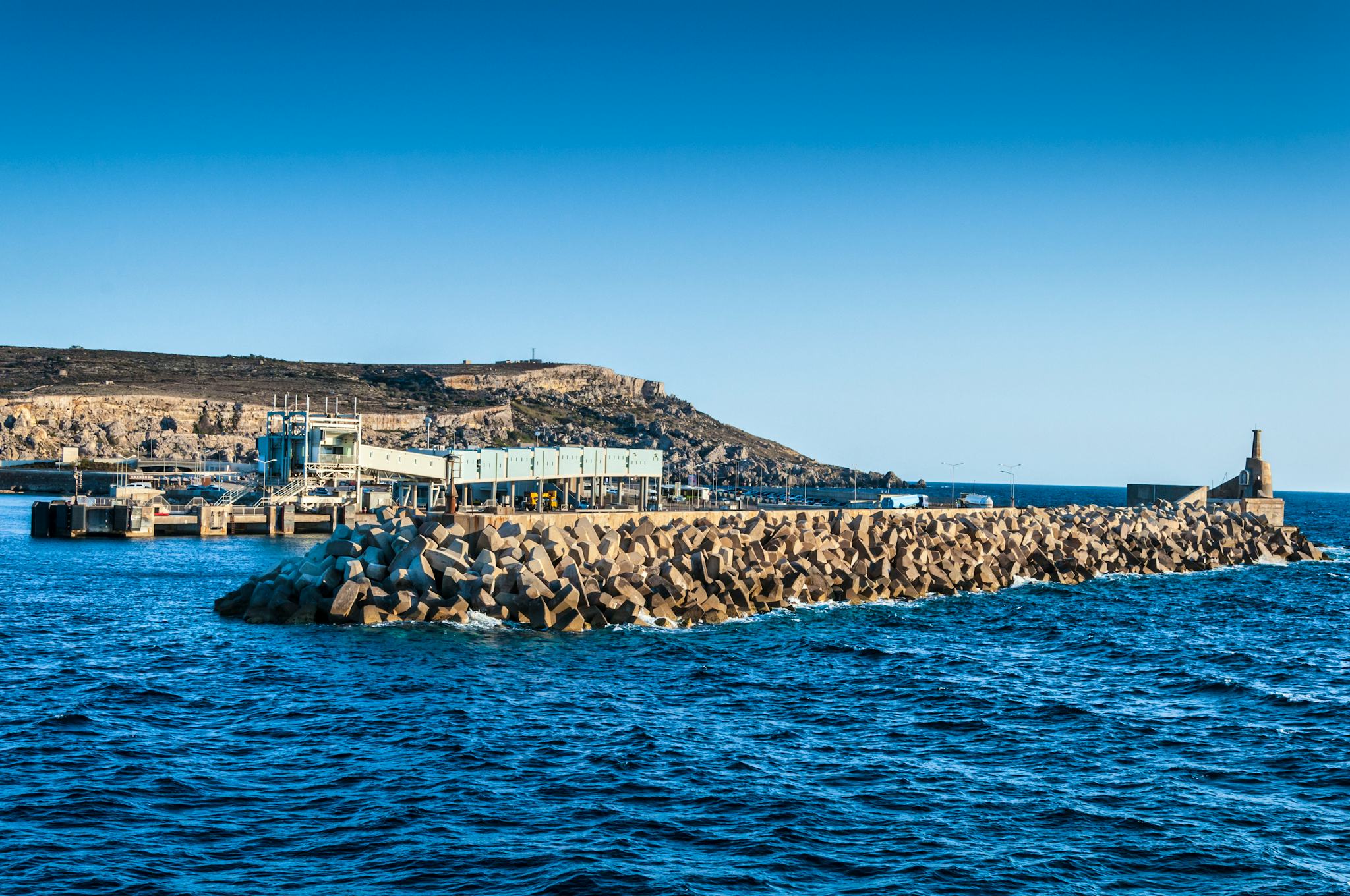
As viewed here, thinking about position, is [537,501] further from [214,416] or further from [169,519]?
[214,416]

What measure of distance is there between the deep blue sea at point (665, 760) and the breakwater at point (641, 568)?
58.3 inches

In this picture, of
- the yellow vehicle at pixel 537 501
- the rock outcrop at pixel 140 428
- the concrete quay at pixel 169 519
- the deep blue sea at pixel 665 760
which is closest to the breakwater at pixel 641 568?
the deep blue sea at pixel 665 760

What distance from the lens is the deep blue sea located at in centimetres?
1409

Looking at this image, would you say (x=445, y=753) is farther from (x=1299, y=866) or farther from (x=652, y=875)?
(x=1299, y=866)

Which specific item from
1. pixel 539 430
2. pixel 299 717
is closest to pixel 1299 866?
pixel 299 717

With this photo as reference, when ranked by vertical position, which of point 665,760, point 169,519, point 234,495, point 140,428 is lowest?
point 665,760

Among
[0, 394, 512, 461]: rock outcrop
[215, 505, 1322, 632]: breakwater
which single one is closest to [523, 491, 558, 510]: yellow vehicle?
[215, 505, 1322, 632]: breakwater

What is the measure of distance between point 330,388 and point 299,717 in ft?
575

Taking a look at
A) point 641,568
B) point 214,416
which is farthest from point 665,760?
point 214,416

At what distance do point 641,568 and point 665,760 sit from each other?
54.4 feet

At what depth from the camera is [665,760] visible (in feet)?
61.3

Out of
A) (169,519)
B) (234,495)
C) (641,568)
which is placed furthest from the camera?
(234,495)

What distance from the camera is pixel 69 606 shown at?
3612 cm

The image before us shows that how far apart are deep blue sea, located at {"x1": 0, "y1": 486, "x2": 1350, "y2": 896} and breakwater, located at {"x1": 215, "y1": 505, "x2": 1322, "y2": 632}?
1.48 metres
